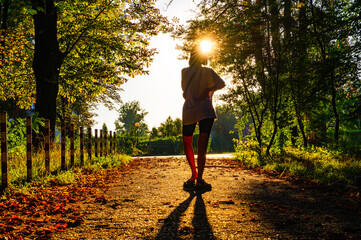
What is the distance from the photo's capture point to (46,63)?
383 inches

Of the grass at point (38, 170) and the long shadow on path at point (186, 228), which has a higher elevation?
the grass at point (38, 170)

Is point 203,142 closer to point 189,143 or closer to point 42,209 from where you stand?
point 189,143

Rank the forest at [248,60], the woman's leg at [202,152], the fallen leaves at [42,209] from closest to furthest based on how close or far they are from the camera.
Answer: the fallen leaves at [42,209] → the woman's leg at [202,152] → the forest at [248,60]

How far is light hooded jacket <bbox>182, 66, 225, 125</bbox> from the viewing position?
15.2 ft

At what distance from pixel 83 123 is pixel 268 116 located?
20.6m

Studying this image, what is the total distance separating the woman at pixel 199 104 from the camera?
4.55m

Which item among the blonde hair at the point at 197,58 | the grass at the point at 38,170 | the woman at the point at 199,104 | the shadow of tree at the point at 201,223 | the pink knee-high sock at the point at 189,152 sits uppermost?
the blonde hair at the point at 197,58

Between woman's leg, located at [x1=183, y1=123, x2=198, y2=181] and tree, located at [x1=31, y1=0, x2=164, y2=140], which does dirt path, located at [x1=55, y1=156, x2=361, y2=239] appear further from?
tree, located at [x1=31, y1=0, x2=164, y2=140]

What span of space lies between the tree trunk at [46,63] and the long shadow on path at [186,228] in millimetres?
7534

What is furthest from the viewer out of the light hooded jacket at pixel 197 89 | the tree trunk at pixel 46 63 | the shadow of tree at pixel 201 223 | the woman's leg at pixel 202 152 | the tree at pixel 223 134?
the tree at pixel 223 134

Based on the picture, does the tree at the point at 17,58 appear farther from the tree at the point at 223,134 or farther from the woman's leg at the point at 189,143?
the tree at the point at 223,134

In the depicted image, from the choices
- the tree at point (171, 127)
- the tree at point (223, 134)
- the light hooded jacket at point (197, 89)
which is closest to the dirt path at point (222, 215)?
the light hooded jacket at point (197, 89)

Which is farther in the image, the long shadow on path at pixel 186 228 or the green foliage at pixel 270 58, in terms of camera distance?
the green foliage at pixel 270 58

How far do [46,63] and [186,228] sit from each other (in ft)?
29.0
